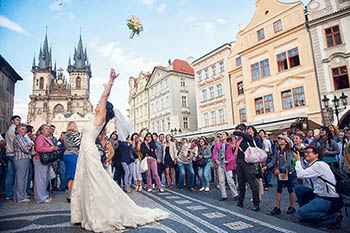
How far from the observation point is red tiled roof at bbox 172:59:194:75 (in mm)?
36744

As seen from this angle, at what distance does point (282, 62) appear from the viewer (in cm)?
1950

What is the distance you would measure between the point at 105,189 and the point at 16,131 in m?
4.23

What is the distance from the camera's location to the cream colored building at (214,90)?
84.7ft

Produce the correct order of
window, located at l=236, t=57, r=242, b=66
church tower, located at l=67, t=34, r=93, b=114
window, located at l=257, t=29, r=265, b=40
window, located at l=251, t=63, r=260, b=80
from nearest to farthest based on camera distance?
window, located at l=257, t=29, r=265, b=40 < window, located at l=251, t=63, r=260, b=80 < window, located at l=236, t=57, r=242, b=66 < church tower, located at l=67, t=34, r=93, b=114

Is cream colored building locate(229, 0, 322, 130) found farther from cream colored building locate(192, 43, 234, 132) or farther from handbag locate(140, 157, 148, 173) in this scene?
handbag locate(140, 157, 148, 173)

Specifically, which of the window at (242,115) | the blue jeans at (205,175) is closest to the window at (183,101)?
the window at (242,115)

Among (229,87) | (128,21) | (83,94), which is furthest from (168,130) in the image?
(83,94)

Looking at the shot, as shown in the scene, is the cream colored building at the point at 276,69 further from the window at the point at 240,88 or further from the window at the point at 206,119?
the window at the point at 206,119

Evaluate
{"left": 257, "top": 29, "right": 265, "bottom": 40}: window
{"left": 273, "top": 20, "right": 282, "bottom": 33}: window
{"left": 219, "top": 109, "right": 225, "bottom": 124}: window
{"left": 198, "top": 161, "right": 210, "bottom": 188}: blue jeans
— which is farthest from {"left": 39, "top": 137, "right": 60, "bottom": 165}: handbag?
{"left": 219, "top": 109, "right": 225, "bottom": 124}: window

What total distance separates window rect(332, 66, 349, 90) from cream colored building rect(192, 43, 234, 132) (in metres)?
10.3

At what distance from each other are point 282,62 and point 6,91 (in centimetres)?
3008

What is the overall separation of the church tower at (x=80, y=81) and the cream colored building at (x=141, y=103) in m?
45.6

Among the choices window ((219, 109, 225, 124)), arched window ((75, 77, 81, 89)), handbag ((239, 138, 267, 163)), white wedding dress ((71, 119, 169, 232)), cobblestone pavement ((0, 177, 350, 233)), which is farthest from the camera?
arched window ((75, 77, 81, 89))

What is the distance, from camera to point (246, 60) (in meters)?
22.4
